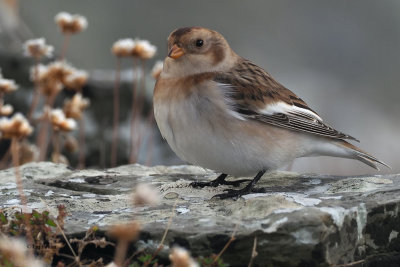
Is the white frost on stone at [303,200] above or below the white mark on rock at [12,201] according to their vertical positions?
above

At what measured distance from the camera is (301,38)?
10820 millimetres

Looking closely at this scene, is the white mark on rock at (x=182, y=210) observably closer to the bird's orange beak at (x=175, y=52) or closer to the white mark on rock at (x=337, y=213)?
the white mark on rock at (x=337, y=213)

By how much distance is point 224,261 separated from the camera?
3.01 m

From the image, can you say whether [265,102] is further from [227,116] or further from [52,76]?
[52,76]

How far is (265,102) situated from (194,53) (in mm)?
531

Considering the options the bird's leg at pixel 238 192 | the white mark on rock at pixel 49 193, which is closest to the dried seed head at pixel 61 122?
the white mark on rock at pixel 49 193

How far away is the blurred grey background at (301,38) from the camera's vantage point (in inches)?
388

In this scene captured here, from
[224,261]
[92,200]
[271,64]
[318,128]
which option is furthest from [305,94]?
[224,261]

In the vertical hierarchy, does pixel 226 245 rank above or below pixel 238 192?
below

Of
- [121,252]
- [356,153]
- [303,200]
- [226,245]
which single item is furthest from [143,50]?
[121,252]

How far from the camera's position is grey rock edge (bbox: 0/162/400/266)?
2.98m

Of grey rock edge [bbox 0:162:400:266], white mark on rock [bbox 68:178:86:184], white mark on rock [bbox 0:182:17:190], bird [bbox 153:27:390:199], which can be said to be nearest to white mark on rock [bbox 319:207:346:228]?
grey rock edge [bbox 0:162:400:266]

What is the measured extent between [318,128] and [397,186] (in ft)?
2.43

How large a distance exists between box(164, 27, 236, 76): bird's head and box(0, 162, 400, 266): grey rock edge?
72 centimetres
